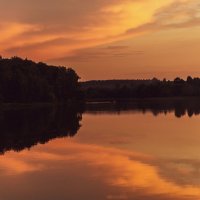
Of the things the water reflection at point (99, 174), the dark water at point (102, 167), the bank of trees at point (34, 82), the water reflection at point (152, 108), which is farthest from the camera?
the bank of trees at point (34, 82)

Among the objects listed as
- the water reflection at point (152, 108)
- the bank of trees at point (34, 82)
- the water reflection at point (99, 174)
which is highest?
the bank of trees at point (34, 82)

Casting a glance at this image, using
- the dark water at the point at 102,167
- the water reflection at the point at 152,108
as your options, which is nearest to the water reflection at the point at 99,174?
the dark water at the point at 102,167

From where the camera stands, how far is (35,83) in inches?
3514

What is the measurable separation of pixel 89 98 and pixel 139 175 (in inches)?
4396

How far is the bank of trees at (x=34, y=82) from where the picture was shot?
84250 millimetres

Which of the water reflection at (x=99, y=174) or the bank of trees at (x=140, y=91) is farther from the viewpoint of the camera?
the bank of trees at (x=140, y=91)

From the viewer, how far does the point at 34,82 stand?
8919cm

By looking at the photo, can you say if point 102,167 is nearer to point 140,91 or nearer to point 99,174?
point 99,174

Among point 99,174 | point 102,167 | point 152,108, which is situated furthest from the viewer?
point 152,108

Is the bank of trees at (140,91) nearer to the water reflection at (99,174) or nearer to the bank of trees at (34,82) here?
the bank of trees at (34,82)

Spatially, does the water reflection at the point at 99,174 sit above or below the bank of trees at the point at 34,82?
→ below

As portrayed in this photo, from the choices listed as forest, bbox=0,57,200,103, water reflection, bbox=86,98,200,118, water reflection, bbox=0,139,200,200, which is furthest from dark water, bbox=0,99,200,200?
forest, bbox=0,57,200,103

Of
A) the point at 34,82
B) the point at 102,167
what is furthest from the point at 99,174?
the point at 34,82

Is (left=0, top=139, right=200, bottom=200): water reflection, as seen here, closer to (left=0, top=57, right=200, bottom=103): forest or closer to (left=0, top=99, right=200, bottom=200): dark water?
(left=0, top=99, right=200, bottom=200): dark water
